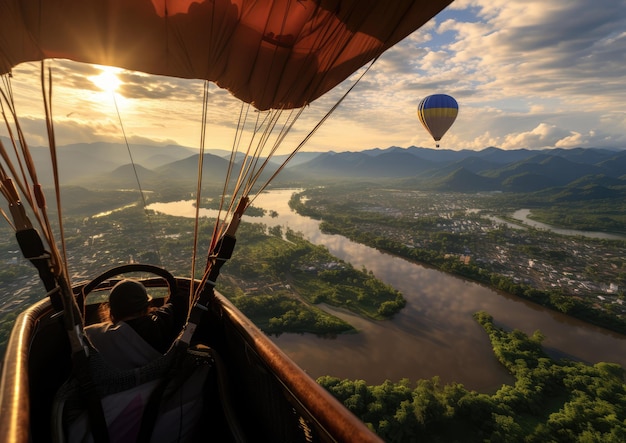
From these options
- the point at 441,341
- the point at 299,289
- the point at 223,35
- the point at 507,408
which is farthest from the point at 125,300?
the point at 299,289

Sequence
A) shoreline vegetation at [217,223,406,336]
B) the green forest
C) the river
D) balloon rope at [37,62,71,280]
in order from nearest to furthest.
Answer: balloon rope at [37,62,71,280]
the green forest
the river
shoreline vegetation at [217,223,406,336]

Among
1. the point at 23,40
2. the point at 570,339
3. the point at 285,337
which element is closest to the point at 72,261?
the point at 285,337

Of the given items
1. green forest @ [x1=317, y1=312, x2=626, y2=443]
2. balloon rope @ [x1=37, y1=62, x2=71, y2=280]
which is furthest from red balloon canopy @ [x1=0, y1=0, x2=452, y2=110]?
green forest @ [x1=317, y1=312, x2=626, y2=443]

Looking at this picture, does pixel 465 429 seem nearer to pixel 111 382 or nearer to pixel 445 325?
pixel 445 325

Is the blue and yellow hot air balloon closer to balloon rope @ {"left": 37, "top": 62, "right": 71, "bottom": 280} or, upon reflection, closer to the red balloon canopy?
the red balloon canopy

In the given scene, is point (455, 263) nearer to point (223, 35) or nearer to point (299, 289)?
point (299, 289)
